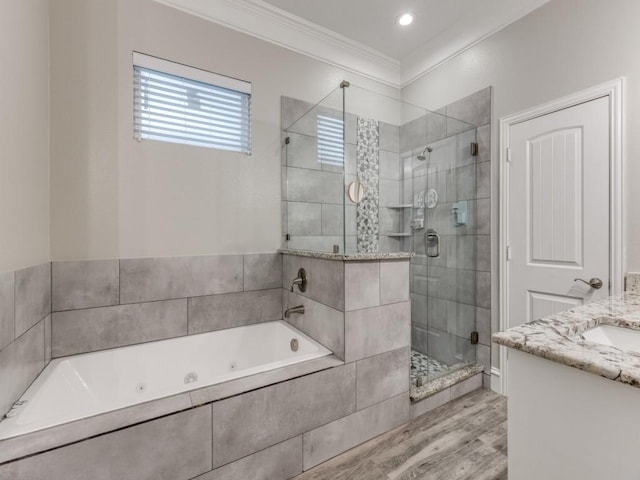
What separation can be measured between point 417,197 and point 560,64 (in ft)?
4.02

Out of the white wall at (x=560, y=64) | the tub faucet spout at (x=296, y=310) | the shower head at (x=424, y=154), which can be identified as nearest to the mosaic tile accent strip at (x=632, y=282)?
the white wall at (x=560, y=64)

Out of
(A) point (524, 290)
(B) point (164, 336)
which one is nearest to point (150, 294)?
(B) point (164, 336)

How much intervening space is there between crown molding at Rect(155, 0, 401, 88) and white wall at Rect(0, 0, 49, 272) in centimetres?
87

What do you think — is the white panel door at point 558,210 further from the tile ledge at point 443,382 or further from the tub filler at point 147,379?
the tub filler at point 147,379

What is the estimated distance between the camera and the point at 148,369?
6.42 feet

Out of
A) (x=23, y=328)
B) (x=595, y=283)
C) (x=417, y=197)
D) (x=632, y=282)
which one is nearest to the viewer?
(x=23, y=328)

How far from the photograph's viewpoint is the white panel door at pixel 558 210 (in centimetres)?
173

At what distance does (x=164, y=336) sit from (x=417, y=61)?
3.35 m

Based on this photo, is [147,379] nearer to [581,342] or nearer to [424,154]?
[581,342]

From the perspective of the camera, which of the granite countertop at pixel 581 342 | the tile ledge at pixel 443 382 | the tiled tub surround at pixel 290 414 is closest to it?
the granite countertop at pixel 581 342

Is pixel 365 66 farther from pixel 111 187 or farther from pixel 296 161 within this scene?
pixel 111 187

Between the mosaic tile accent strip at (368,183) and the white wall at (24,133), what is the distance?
179cm

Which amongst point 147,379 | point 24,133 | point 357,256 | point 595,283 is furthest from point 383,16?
point 147,379

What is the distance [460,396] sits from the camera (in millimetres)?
2201
